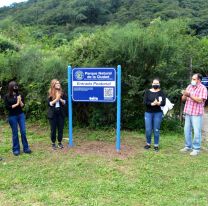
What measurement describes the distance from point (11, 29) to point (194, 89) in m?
20.0

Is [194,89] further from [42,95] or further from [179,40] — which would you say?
[42,95]

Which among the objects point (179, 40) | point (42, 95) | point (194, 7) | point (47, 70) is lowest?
point (42, 95)

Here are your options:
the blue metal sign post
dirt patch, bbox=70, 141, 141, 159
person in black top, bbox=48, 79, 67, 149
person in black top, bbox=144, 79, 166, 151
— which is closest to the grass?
dirt patch, bbox=70, 141, 141, 159

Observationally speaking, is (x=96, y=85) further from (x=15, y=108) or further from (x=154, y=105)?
(x=15, y=108)

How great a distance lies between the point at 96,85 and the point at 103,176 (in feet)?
7.30

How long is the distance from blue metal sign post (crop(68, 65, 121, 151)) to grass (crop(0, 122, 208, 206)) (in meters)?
0.83

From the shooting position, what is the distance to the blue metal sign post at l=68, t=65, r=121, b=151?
783cm

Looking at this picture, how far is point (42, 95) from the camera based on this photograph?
33.6 feet

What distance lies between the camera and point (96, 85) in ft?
25.9

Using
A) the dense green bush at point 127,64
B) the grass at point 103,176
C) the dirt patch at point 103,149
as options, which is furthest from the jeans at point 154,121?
the dense green bush at point 127,64

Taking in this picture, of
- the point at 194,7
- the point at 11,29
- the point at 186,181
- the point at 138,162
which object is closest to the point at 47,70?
the point at 138,162

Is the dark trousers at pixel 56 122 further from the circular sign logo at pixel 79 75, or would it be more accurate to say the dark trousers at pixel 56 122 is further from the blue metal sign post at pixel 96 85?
the circular sign logo at pixel 79 75

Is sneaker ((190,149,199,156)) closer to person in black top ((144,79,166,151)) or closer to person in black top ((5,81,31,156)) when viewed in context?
person in black top ((144,79,166,151))

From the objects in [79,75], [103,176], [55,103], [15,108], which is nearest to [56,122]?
[55,103]
